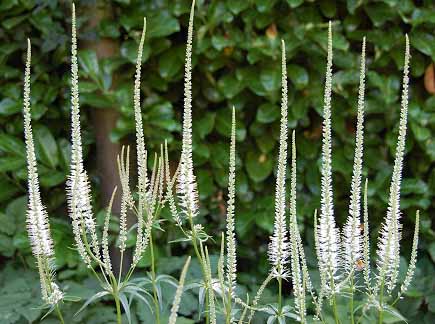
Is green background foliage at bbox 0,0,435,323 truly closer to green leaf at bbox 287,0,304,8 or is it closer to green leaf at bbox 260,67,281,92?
green leaf at bbox 260,67,281,92

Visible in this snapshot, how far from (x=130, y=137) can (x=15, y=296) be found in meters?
1.18

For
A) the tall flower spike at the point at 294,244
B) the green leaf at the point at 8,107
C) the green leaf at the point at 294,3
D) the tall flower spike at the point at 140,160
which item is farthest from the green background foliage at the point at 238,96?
the tall flower spike at the point at 294,244

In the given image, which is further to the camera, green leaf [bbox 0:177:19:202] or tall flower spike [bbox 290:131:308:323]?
green leaf [bbox 0:177:19:202]

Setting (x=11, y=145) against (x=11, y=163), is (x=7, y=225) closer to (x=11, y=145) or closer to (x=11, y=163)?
(x=11, y=163)

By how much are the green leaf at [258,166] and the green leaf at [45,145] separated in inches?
43.3

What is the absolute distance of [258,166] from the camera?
11.6ft

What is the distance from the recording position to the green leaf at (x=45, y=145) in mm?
3453

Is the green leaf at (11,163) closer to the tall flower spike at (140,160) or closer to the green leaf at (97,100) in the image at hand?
the green leaf at (97,100)

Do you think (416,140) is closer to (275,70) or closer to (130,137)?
(275,70)

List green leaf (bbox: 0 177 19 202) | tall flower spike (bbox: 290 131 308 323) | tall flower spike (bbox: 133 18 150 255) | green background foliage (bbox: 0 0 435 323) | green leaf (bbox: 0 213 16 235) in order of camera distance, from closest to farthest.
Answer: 1. tall flower spike (bbox: 290 131 308 323)
2. tall flower spike (bbox: 133 18 150 255)
3. green leaf (bbox: 0 213 16 235)
4. green background foliage (bbox: 0 0 435 323)
5. green leaf (bbox: 0 177 19 202)

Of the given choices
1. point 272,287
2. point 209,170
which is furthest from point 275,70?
point 272,287

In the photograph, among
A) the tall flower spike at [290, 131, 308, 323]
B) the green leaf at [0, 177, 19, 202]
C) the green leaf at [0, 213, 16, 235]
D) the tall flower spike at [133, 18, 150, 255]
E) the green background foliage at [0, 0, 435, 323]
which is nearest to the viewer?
the tall flower spike at [290, 131, 308, 323]

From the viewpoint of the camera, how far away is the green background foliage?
3.36m

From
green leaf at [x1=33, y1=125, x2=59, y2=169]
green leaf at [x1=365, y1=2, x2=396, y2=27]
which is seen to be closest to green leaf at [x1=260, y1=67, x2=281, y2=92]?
green leaf at [x1=365, y1=2, x2=396, y2=27]
